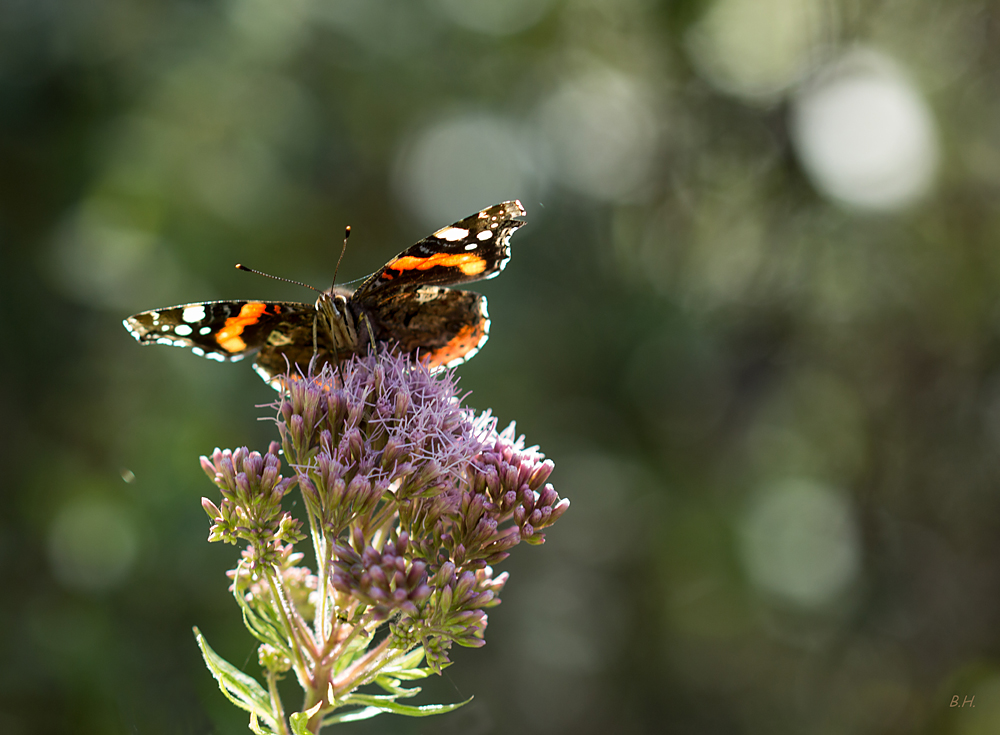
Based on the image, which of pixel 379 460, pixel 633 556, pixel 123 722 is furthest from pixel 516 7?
pixel 123 722

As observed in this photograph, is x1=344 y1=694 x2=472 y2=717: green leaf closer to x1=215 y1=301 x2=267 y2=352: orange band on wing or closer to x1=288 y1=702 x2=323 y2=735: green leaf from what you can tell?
x1=288 y1=702 x2=323 y2=735: green leaf

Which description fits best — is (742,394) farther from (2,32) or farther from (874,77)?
(2,32)

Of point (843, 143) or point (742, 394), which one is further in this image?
point (742, 394)

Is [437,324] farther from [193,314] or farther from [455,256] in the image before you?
[193,314]

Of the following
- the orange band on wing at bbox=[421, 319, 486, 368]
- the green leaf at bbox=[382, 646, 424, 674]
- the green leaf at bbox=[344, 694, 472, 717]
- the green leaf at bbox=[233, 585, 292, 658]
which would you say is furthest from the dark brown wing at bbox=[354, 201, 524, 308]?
the green leaf at bbox=[344, 694, 472, 717]

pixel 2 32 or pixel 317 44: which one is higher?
pixel 317 44

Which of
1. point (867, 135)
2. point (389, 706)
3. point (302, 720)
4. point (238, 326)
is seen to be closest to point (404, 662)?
point (389, 706)

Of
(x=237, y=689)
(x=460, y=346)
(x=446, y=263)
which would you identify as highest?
(x=446, y=263)
